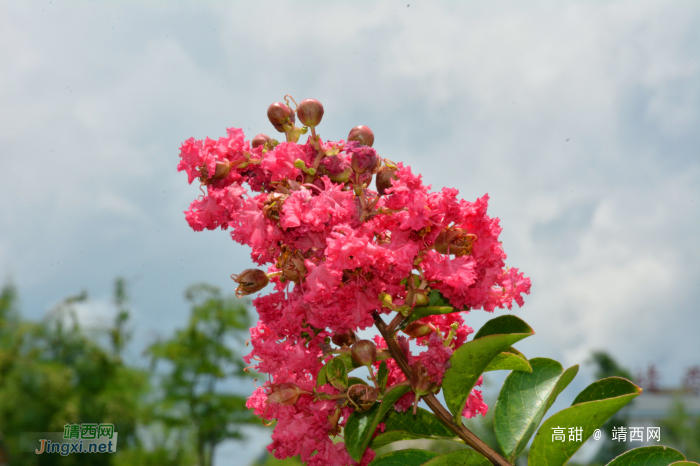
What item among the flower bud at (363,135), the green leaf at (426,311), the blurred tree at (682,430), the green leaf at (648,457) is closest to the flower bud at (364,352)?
the green leaf at (426,311)

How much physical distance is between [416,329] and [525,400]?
40 cm

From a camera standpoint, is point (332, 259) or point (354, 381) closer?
point (332, 259)

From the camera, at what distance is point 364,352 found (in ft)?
3.74

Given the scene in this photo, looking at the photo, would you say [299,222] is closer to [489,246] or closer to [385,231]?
[385,231]

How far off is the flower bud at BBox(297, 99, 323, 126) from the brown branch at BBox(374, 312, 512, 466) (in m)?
0.56

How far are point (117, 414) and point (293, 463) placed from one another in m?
4.53

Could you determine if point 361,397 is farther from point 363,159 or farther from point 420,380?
point 363,159

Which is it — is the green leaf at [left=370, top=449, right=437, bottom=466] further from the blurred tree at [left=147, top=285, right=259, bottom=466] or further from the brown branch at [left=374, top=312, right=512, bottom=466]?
the blurred tree at [left=147, top=285, right=259, bottom=466]

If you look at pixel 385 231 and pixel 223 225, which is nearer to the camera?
pixel 385 231

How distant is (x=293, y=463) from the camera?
11.3 m

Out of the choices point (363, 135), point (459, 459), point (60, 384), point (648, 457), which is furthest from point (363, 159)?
point (60, 384)

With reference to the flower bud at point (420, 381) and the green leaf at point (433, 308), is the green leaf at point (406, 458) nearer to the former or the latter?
the flower bud at point (420, 381)

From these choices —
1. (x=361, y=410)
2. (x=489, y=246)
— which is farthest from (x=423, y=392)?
(x=489, y=246)

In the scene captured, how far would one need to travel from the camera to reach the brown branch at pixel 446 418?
1147mm
